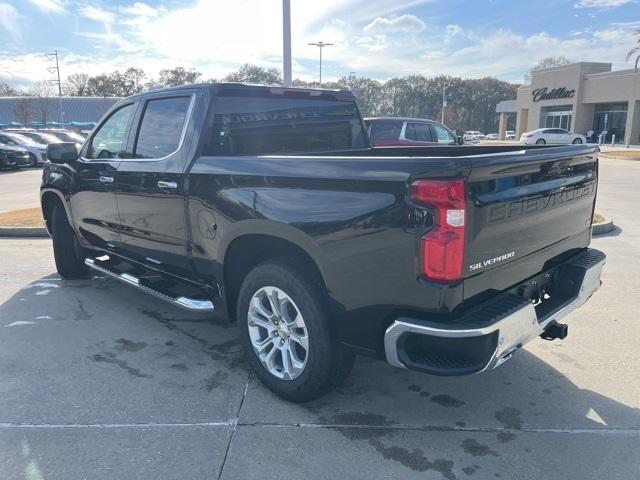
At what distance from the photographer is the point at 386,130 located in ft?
43.7

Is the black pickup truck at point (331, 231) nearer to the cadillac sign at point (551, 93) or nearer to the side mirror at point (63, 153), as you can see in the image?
the side mirror at point (63, 153)

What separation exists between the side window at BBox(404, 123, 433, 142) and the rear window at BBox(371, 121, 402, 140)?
8.9 inches

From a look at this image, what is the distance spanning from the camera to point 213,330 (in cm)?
468

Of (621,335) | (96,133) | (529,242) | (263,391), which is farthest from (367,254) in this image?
(96,133)


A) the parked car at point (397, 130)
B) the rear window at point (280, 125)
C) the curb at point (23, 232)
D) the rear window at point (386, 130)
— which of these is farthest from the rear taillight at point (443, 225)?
the rear window at point (386, 130)

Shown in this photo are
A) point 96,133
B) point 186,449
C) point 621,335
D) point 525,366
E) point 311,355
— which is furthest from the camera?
point 96,133

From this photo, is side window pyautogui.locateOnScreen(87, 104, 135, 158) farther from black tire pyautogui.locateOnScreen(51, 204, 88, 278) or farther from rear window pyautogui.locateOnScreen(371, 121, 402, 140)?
rear window pyautogui.locateOnScreen(371, 121, 402, 140)

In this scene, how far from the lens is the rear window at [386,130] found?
523 inches

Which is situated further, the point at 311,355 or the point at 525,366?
the point at 525,366

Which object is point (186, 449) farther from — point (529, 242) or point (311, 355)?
point (529, 242)

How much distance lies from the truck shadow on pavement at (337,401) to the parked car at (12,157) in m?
20.7

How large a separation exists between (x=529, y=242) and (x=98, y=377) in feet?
9.76

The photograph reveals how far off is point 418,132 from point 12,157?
57.6 feet

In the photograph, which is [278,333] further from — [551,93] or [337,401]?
[551,93]
